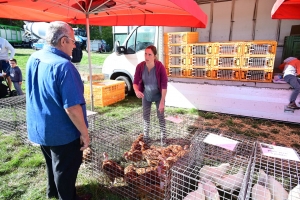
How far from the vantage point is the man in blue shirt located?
1.65 m

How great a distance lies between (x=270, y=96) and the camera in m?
4.68

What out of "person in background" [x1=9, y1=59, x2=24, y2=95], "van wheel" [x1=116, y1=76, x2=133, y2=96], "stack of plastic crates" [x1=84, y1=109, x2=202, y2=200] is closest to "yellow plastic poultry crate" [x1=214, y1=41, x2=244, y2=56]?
"stack of plastic crates" [x1=84, y1=109, x2=202, y2=200]

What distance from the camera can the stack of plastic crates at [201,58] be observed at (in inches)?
202

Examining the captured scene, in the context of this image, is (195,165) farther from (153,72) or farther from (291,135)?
(291,135)

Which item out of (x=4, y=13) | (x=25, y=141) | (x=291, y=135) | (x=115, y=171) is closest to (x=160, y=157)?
(x=115, y=171)

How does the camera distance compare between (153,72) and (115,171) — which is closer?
(115,171)

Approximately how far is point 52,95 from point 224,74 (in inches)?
174

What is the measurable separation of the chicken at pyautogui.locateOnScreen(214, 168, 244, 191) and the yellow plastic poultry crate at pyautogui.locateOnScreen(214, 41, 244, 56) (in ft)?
11.7

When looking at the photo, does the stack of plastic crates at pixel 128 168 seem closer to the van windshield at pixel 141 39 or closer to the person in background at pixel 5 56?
the van windshield at pixel 141 39

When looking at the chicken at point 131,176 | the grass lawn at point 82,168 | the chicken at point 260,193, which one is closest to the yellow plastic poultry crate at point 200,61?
the grass lawn at point 82,168

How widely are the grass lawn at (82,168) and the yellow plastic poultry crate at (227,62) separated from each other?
120 cm

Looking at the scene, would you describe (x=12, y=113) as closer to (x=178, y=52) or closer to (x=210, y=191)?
(x=178, y=52)

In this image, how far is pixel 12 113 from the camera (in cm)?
458

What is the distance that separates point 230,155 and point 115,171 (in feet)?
4.71
